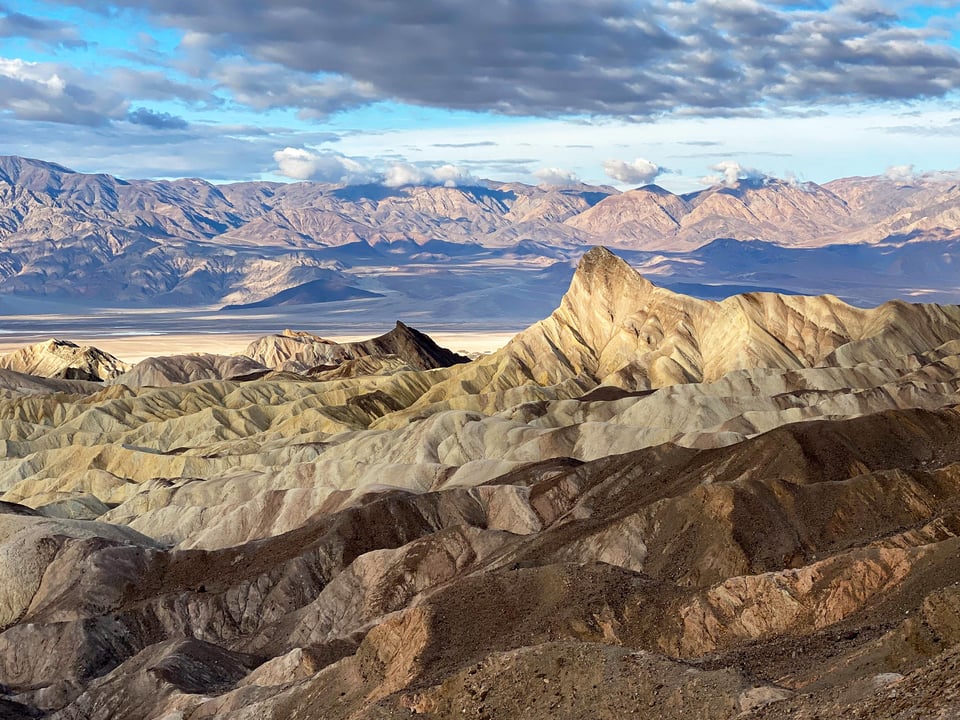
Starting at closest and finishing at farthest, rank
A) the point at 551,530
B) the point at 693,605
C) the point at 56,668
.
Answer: the point at 693,605, the point at 56,668, the point at 551,530

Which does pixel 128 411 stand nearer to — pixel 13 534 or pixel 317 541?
pixel 13 534

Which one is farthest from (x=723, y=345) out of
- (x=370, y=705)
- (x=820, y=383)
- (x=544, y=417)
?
(x=370, y=705)

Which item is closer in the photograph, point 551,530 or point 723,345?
point 551,530

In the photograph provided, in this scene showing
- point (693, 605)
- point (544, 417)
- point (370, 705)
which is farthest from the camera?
point (544, 417)

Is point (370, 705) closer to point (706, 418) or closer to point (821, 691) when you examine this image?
point (821, 691)

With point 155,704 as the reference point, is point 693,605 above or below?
above

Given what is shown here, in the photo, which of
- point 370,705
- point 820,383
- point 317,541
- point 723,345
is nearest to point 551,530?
point 317,541
